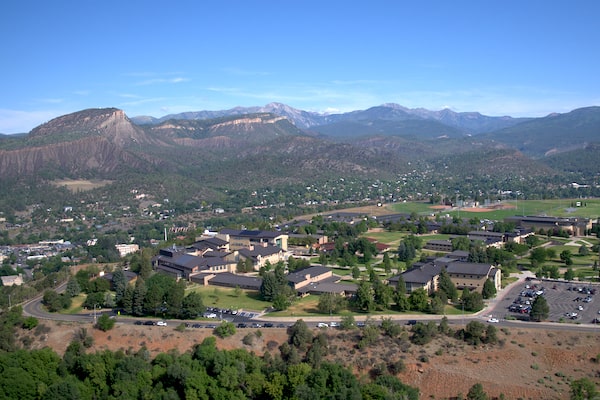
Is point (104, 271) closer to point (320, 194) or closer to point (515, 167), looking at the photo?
point (320, 194)

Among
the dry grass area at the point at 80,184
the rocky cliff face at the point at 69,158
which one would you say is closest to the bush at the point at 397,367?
the dry grass area at the point at 80,184

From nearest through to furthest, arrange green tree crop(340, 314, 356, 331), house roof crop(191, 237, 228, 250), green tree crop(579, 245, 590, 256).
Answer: green tree crop(340, 314, 356, 331)
green tree crop(579, 245, 590, 256)
house roof crop(191, 237, 228, 250)

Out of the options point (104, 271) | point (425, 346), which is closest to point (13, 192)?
point (104, 271)

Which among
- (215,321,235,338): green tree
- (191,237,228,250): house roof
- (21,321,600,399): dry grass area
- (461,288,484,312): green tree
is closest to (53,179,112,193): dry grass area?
(191,237,228,250): house roof

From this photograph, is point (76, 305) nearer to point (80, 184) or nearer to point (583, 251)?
point (583, 251)

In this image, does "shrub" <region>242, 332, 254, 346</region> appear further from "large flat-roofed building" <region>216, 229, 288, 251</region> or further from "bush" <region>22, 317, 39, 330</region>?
"large flat-roofed building" <region>216, 229, 288, 251</region>

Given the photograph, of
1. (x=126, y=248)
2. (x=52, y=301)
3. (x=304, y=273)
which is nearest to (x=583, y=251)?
(x=304, y=273)
